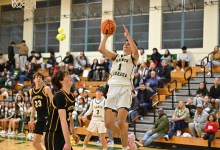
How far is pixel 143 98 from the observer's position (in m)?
14.1

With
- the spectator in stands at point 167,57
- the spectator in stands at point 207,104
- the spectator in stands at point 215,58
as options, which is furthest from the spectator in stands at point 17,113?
the spectator in stands at point 215,58

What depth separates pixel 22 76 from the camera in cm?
2028

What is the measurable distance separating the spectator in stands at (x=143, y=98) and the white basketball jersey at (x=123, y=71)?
23.6 ft

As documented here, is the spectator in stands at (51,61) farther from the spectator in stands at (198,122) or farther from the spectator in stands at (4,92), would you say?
the spectator in stands at (198,122)

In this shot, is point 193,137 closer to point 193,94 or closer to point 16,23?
point 193,94

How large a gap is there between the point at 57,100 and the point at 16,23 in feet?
65.6

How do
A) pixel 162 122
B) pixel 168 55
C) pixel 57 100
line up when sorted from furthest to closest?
pixel 168 55 < pixel 162 122 < pixel 57 100

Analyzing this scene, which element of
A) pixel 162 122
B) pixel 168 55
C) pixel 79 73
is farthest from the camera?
pixel 79 73

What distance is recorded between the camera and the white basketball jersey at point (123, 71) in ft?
22.5

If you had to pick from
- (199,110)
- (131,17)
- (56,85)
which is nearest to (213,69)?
(199,110)

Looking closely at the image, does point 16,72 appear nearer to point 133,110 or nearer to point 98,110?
point 133,110

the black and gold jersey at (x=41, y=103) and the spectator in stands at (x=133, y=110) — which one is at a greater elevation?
the black and gold jersey at (x=41, y=103)

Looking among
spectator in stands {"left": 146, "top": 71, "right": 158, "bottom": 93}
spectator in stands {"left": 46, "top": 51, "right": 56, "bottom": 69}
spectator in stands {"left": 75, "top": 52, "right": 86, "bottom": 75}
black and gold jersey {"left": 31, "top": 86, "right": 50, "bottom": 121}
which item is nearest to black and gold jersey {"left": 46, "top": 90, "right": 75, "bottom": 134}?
black and gold jersey {"left": 31, "top": 86, "right": 50, "bottom": 121}

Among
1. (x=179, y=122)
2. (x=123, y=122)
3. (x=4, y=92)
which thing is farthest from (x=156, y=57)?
(x=123, y=122)
